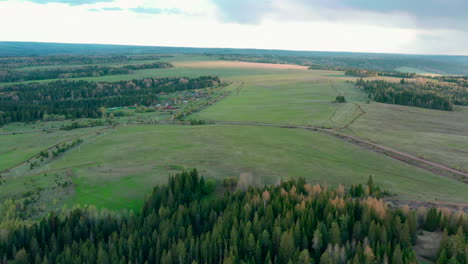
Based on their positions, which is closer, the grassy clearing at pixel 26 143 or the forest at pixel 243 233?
the forest at pixel 243 233

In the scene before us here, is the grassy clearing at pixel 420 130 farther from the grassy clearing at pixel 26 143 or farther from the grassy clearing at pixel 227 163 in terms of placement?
the grassy clearing at pixel 26 143

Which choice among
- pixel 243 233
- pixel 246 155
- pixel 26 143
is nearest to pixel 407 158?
pixel 246 155

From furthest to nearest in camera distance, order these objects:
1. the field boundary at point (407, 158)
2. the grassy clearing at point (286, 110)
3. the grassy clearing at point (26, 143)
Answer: the grassy clearing at point (286, 110)
the grassy clearing at point (26, 143)
the field boundary at point (407, 158)

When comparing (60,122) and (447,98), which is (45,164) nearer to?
(60,122)

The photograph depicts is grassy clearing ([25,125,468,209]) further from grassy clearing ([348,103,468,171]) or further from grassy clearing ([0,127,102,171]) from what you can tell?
grassy clearing ([0,127,102,171])

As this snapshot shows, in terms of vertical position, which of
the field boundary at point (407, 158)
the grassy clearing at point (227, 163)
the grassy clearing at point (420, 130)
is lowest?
the grassy clearing at point (227, 163)

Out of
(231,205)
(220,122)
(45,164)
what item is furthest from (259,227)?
(220,122)

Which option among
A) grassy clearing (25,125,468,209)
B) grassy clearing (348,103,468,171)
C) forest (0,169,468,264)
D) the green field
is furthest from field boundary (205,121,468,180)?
forest (0,169,468,264)

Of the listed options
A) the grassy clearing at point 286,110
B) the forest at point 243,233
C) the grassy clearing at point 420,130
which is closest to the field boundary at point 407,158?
the grassy clearing at point 420,130
